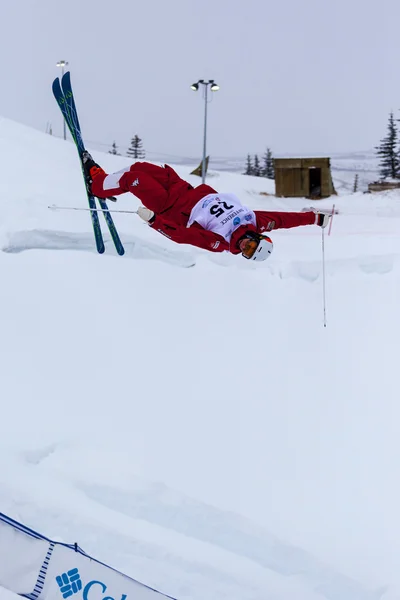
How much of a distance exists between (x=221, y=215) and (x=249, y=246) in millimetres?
493

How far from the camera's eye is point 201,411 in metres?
5.00

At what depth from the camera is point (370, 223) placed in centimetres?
1204

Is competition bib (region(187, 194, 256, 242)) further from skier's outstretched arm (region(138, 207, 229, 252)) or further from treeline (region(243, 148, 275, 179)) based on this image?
treeline (region(243, 148, 275, 179))

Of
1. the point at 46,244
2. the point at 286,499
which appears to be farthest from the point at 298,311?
the point at 46,244

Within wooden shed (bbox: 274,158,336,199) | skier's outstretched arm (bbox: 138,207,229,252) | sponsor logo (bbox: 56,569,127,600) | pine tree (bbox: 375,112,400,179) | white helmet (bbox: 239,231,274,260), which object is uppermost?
pine tree (bbox: 375,112,400,179)

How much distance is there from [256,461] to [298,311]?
2.96m

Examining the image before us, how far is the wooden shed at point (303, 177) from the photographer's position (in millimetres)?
17828

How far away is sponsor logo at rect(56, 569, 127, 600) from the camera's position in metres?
2.28

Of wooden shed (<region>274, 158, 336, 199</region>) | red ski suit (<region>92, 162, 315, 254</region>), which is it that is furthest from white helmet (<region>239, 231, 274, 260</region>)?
wooden shed (<region>274, 158, 336, 199</region>)

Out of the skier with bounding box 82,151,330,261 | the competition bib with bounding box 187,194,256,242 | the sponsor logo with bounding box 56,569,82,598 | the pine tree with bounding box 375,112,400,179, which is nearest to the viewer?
the sponsor logo with bounding box 56,569,82,598

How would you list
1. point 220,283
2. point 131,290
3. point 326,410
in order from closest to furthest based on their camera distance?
point 326,410
point 131,290
point 220,283

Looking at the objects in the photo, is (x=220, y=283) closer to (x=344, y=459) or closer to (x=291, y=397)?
(x=291, y=397)

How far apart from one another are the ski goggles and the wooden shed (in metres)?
13.6

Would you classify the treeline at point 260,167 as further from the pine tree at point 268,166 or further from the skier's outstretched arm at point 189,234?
the skier's outstretched arm at point 189,234
